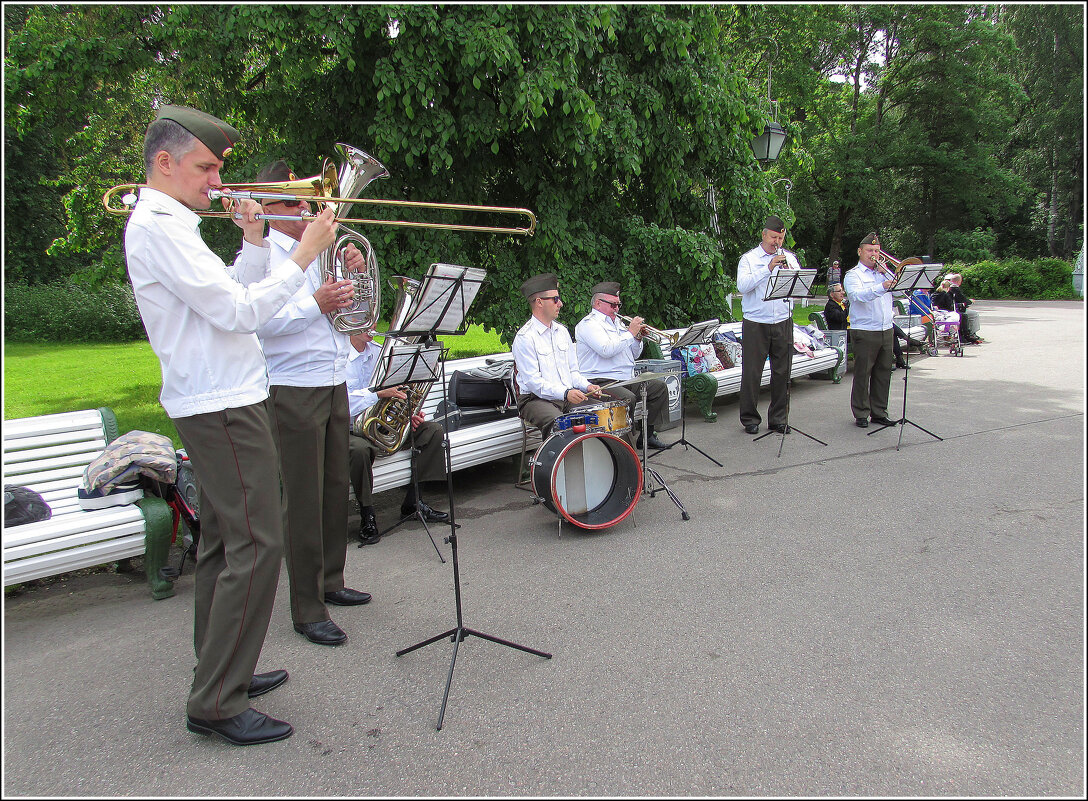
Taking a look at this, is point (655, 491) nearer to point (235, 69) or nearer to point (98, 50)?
point (235, 69)

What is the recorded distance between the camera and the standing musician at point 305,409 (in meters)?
3.30

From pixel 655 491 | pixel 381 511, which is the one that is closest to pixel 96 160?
pixel 381 511

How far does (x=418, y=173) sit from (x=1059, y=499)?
6278mm

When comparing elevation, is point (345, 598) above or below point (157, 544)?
below

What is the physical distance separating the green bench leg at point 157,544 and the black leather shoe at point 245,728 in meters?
1.44

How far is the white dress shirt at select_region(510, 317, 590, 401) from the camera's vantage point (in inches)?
215

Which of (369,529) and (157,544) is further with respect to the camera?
(369,529)

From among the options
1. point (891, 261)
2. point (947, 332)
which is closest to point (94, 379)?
point (891, 261)

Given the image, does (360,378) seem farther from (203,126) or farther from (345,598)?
(203,126)

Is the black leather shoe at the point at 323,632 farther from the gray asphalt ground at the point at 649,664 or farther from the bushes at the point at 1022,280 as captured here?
the bushes at the point at 1022,280

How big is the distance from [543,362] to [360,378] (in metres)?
1.36

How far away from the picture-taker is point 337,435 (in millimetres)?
3502

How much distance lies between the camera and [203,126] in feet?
8.30

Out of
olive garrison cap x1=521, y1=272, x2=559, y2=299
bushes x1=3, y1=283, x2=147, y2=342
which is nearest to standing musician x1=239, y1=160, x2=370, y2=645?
olive garrison cap x1=521, y1=272, x2=559, y2=299
